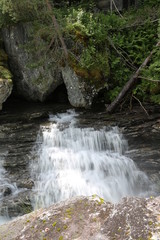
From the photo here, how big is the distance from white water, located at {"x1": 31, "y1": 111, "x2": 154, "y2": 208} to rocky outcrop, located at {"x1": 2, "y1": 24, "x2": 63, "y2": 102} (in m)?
2.77

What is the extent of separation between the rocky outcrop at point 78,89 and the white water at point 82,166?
5.95 feet

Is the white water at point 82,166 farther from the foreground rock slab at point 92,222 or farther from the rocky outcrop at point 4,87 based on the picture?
the foreground rock slab at point 92,222

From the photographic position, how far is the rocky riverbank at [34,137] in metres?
7.06

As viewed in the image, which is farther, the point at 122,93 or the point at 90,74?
the point at 90,74

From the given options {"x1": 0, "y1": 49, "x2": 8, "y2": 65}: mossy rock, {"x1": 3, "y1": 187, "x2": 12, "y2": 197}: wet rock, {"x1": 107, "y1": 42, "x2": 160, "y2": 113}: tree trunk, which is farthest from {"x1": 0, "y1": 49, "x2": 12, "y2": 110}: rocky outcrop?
{"x1": 107, "y1": 42, "x2": 160, "y2": 113}: tree trunk

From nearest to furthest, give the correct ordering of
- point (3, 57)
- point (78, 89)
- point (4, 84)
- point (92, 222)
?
point (92, 222) < point (4, 84) < point (78, 89) < point (3, 57)

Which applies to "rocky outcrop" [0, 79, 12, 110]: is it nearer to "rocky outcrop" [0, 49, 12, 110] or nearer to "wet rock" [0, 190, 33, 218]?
"rocky outcrop" [0, 49, 12, 110]

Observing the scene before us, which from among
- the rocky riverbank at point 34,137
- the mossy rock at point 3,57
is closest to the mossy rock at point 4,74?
the mossy rock at point 3,57

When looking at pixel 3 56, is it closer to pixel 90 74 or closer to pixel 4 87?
pixel 4 87

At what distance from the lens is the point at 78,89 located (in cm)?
1080

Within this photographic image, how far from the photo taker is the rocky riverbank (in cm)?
706

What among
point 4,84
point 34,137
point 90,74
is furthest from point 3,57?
point 34,137

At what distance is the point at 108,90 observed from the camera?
1159cm

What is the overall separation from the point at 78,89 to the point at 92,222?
8.74 metres
